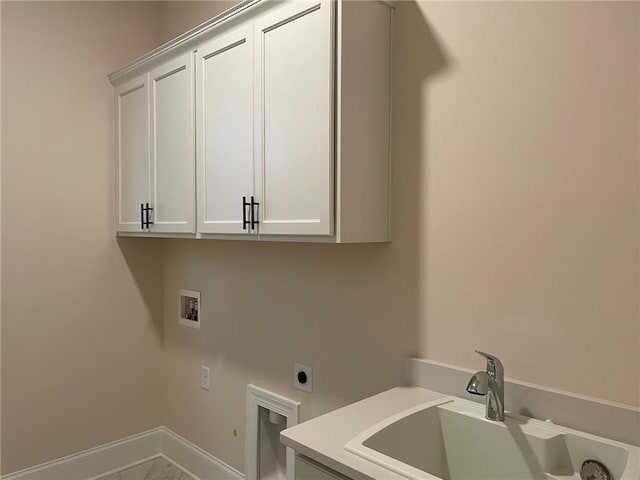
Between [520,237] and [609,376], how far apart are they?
435 mm

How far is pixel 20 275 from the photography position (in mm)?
2439

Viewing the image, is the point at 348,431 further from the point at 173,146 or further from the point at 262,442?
the point at 173,146

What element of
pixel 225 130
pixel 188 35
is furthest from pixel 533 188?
pixel 188 35

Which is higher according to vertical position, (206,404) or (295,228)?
(295,228)

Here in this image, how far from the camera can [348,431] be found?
1284 mm

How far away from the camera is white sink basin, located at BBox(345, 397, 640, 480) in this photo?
117 centimetres

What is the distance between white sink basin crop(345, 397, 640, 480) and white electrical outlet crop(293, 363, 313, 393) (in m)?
0.70

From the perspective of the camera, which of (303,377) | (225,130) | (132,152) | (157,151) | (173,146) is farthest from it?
(132,152)

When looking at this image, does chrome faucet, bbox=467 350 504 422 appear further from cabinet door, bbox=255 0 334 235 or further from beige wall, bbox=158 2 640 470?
cabinet door, bbox=255 0 334 235

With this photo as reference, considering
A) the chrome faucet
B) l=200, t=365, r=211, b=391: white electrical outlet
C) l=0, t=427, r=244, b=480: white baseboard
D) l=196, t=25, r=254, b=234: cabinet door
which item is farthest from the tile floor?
the chrome faucet

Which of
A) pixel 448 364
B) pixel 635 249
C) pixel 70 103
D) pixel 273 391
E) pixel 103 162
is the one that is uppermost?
pixel 70 103

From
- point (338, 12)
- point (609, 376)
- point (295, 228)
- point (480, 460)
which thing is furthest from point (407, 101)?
point (480, 460)

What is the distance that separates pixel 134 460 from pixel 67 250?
1.32 m

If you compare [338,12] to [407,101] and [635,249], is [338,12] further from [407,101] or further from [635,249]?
[635,249]
